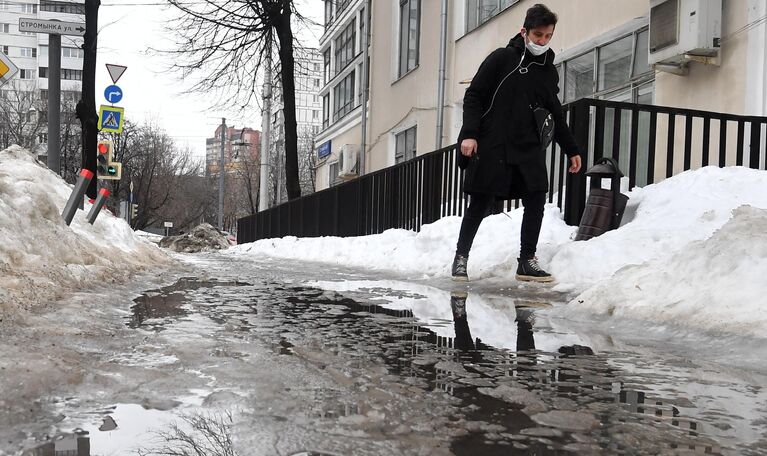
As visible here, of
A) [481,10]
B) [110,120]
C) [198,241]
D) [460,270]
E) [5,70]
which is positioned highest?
[481,10]

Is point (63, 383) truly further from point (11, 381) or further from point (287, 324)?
point (287, 324)

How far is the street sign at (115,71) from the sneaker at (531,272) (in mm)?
11021

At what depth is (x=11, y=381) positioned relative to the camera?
81.5 inches

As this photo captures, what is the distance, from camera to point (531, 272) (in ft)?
19.0

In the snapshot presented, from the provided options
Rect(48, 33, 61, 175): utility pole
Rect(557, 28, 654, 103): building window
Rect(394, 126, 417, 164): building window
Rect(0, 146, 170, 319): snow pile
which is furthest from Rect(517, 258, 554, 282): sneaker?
Rect(394, 126, 417, 164): building window

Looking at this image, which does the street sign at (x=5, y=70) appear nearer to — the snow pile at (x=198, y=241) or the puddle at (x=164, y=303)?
the puddle at (x=164, y=303)

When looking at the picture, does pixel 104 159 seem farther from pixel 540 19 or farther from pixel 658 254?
pixel 658 254

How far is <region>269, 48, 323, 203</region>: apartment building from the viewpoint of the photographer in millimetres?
24127

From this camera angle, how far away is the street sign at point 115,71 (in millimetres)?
13977

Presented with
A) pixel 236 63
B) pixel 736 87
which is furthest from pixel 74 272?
pixel 236 63

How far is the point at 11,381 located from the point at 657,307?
3.18 meters

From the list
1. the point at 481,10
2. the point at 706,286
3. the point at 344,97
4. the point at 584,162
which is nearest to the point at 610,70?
the point at 584,162

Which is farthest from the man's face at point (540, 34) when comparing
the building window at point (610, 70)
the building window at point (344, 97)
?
the building window at point (344, 97)

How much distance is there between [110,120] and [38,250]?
10.6m
